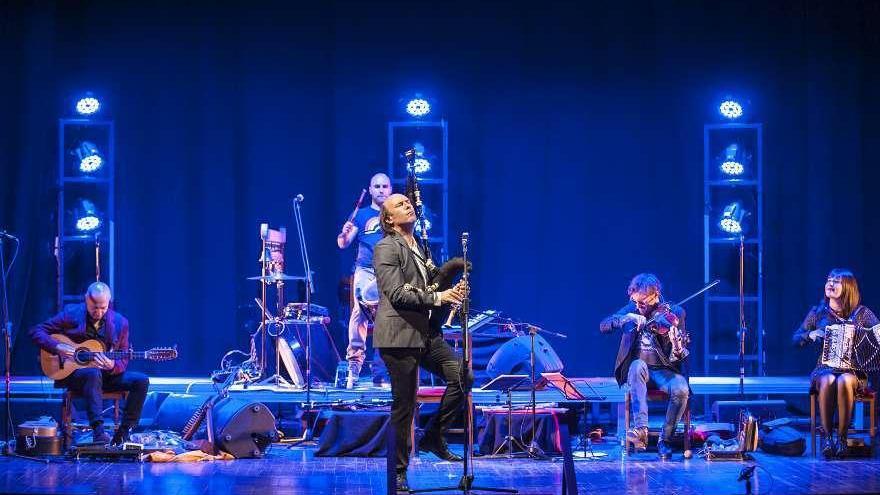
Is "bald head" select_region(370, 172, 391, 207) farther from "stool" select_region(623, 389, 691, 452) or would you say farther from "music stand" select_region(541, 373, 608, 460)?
"stool" select_region(623, 389, 691, 452)

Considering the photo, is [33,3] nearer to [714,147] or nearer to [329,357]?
[329,357]

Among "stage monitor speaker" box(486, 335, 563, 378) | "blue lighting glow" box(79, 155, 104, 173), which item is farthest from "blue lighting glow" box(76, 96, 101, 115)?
"stage monitor speaker" box(486, 335, 563, 378)

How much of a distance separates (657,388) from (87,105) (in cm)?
610

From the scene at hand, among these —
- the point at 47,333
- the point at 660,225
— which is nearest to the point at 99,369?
the point at 47,333

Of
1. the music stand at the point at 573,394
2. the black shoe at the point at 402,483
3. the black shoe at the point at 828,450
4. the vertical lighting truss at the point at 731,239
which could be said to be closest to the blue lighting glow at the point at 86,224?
the music stand at the point at 573,394

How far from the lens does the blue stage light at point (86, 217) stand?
11133 millimetres

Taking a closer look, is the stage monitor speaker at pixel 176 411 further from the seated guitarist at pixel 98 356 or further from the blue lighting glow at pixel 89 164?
the blue lighting glow at pixel 89 164

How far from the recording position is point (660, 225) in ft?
38.5

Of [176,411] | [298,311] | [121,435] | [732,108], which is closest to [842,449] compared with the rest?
[732,108]

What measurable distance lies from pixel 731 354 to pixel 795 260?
3.70ft

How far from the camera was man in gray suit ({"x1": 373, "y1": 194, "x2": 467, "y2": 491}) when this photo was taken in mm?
7062

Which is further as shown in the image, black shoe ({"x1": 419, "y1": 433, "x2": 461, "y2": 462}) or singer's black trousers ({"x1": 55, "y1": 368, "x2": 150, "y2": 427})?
singer's black trousers ({"x1": 55, "y1": 368, "x2": 150, "y2": 427})

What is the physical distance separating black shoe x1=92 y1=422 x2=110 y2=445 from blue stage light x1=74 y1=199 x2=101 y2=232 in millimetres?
2706

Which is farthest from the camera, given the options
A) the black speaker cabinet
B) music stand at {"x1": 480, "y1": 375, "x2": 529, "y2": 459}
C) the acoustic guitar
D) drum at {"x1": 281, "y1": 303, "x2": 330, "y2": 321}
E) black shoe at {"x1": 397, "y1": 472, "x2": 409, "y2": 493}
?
drum at {"x1": 281, "y1": 303, "x2": 330, "y2": 321}
